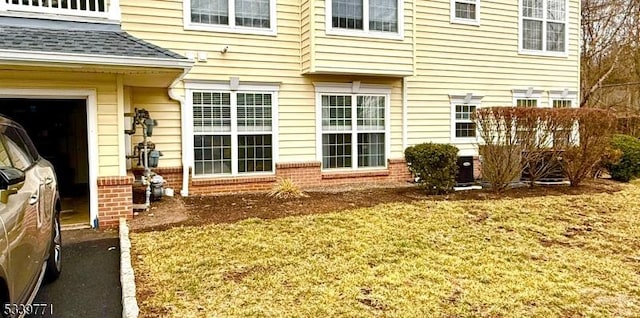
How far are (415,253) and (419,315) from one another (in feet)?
5.43

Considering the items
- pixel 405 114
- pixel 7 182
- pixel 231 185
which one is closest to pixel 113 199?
pixel 231 185

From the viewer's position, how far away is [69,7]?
22.9 ft

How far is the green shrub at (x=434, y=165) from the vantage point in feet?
28.1

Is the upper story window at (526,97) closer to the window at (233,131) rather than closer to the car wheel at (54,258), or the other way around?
the window at (233,131)

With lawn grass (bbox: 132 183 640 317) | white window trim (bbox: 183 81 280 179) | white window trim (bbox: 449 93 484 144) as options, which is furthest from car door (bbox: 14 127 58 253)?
white window trim (bbox: 449 93 484 144)

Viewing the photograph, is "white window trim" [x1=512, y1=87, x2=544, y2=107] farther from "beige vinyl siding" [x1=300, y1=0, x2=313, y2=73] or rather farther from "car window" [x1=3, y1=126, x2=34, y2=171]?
"car window" [x1=3, y1=126, x2=34, y2=171]

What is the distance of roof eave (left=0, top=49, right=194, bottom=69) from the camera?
528 cm

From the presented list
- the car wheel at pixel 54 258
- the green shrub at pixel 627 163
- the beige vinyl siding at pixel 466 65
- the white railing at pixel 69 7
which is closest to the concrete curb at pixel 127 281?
the car wheel at pixel 54 258

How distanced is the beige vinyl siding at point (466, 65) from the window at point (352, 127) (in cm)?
89

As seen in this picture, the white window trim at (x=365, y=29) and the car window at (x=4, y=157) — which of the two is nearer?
the car window at (x=4, y=157)

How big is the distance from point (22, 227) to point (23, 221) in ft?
0.24

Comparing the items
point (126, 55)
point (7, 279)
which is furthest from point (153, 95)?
point (7, 279)

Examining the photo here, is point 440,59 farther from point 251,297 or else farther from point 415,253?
point 251,297

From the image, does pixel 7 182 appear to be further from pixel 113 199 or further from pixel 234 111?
pixel 234 111
